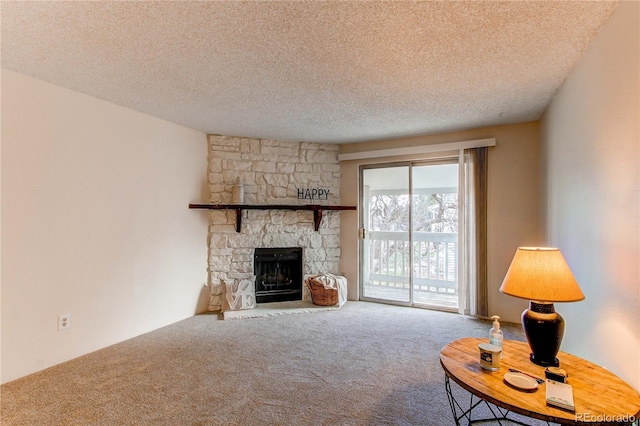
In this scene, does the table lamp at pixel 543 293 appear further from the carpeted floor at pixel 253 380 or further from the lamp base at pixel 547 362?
the carpeted floor at pixel 253 380

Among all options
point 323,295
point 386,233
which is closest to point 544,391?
point 323,295

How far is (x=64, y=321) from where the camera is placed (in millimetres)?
2615

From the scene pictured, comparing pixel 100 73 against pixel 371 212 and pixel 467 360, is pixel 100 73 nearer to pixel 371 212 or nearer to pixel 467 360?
pixel 467 360

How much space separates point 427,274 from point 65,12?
462 cm

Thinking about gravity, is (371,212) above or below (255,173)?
below

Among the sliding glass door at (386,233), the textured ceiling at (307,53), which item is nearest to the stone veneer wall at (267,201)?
the sliding glass door at (386,233)

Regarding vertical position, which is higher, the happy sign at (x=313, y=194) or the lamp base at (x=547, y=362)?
the happy sign at (x=313, y=194)

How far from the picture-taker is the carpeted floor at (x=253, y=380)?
1.91 metres

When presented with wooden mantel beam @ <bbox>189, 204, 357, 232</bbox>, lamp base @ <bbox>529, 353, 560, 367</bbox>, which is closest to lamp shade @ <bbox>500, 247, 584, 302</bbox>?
lamp base @ <bbox>529, 353, 560, 367</bbox>

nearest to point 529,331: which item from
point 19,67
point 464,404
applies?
point 464,404

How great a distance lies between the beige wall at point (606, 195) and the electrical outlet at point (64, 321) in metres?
3.73

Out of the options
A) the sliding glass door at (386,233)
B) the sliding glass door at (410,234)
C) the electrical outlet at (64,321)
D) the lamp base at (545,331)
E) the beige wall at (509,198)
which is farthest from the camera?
the sliding glass door at (386,233)

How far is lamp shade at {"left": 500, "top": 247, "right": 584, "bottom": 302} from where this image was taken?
4.88 ft

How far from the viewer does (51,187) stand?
254 cm
